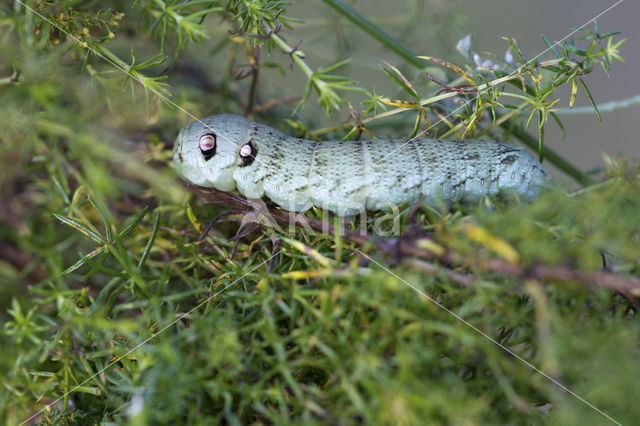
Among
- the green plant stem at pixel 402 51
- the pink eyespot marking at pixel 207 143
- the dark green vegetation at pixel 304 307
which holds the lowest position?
the dark green vegetation at pixel 304 307

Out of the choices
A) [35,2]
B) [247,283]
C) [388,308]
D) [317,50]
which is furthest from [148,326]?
[317,50]

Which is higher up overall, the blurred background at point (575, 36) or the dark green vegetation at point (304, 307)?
the blurred background at point (575, 36)

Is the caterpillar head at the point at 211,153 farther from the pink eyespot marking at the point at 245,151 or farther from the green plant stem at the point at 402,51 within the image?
the green plant stem at the point at 402,51

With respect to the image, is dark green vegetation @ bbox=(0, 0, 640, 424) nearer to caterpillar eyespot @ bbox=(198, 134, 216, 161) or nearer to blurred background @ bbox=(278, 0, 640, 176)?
caterpillar eyespot @ bbox=(198, 134, 216, 161)

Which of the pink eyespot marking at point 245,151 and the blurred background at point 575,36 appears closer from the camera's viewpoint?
the pink eyespot marking at point 245,151

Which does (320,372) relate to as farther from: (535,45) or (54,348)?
(535,45)

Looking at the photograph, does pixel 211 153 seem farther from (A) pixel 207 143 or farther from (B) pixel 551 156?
(B) pixel 551 156

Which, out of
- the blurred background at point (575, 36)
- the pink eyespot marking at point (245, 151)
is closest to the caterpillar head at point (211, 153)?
the pink eyespot marking at point (245, 151)

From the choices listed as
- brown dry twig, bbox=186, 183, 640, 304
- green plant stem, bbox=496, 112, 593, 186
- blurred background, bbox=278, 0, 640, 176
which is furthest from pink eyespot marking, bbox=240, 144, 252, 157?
blurred background, bbox=278, 0, 640, 176
